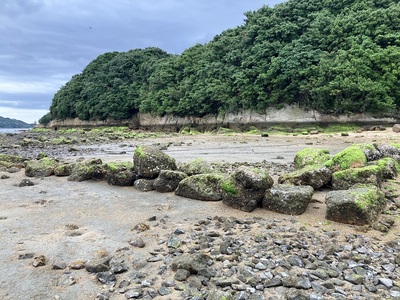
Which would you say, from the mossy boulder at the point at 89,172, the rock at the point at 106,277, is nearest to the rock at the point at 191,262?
the rock at the point at 106,277

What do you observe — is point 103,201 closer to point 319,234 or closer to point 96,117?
point 319,234

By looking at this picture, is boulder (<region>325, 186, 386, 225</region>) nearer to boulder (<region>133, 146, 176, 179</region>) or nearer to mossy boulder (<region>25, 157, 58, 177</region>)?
boulder (<region>133, 146, 176, 179</region>)

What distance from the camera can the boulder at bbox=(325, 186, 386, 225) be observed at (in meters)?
5.64

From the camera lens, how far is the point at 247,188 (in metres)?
6.91

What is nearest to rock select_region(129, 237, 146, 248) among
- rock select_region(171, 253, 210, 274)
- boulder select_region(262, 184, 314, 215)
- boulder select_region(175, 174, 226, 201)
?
rock select_region(171, 253, 210, 274)

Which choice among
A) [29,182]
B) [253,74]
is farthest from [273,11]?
[29,182]

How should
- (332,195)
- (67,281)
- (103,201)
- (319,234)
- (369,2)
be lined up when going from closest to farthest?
(67,281) → (319,234) → (332,195) → (103,201) → (369,2)

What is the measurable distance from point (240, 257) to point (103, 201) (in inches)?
187

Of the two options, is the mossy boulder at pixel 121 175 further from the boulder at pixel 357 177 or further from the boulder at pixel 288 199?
the boulder at pixel 357 177

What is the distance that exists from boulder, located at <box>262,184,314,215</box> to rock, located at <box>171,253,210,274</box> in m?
2.66

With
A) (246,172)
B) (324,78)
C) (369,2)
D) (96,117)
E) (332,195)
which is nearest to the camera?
(332,195)

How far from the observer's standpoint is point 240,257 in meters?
4.57

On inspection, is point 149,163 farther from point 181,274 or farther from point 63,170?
point 181,274

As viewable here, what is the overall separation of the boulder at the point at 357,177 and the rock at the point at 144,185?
5049 millimetres
